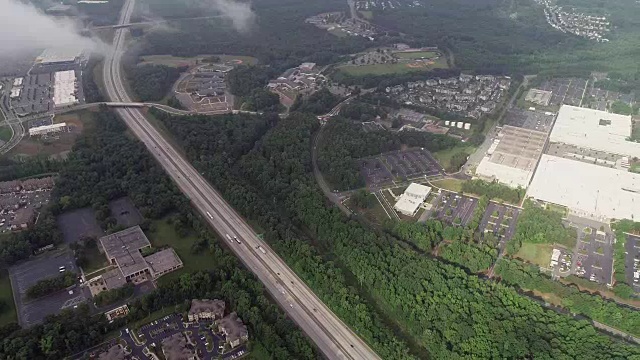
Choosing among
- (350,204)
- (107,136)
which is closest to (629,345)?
(350,204)

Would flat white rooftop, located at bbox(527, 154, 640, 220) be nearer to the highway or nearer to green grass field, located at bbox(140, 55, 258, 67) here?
the highway

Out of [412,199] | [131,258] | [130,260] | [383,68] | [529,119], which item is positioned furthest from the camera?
[383,68]

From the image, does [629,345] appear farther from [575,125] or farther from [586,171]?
[575,125]

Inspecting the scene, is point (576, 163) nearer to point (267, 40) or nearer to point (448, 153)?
point (448, 153)

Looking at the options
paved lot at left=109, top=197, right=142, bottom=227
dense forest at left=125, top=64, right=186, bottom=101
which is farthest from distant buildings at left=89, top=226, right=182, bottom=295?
dense forest at left=125, top=64, right=186, bottom=101

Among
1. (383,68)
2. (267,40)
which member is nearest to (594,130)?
(383,68)

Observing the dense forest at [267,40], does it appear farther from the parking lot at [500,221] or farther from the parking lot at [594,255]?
the parking lot at [594,255]
